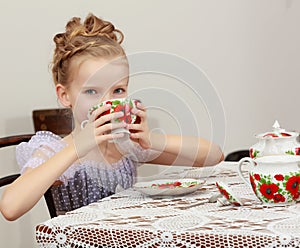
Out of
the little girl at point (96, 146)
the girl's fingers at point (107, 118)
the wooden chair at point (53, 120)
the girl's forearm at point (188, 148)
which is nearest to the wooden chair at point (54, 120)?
the wooden chair at point (53, 120)

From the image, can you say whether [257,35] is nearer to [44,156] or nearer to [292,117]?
[292,117]

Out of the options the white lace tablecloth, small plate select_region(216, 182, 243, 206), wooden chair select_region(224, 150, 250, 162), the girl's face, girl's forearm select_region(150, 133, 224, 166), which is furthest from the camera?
wooden chair select_region(224, 150, 250, 162)

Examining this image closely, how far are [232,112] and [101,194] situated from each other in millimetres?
1266

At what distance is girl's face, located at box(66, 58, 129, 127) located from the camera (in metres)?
1.51

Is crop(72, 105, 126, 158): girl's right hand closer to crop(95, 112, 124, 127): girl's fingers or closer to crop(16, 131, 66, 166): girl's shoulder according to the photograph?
crop(95, 112, 124, 127): girl's fingers

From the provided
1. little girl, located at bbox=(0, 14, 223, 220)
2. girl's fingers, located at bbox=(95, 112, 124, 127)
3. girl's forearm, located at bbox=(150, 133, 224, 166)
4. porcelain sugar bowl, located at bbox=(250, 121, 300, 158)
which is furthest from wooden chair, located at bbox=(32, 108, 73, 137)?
porcelain sugar bowl, located at bbox=(250, 121, 300, 158)

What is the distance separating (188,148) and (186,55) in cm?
103

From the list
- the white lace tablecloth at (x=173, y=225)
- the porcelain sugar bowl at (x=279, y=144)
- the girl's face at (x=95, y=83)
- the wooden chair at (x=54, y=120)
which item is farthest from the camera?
the wooden chair at (x=54, y=120)

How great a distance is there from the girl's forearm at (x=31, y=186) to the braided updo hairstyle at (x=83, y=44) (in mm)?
323

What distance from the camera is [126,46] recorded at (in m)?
2.49

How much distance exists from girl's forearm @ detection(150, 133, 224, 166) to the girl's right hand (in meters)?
0.30

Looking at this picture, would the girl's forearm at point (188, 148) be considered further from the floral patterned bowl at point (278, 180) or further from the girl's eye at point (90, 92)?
the floral patterned bowl at point (278, 180)

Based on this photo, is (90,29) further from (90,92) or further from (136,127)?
(136,127)

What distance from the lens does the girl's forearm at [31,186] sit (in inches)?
51.8
